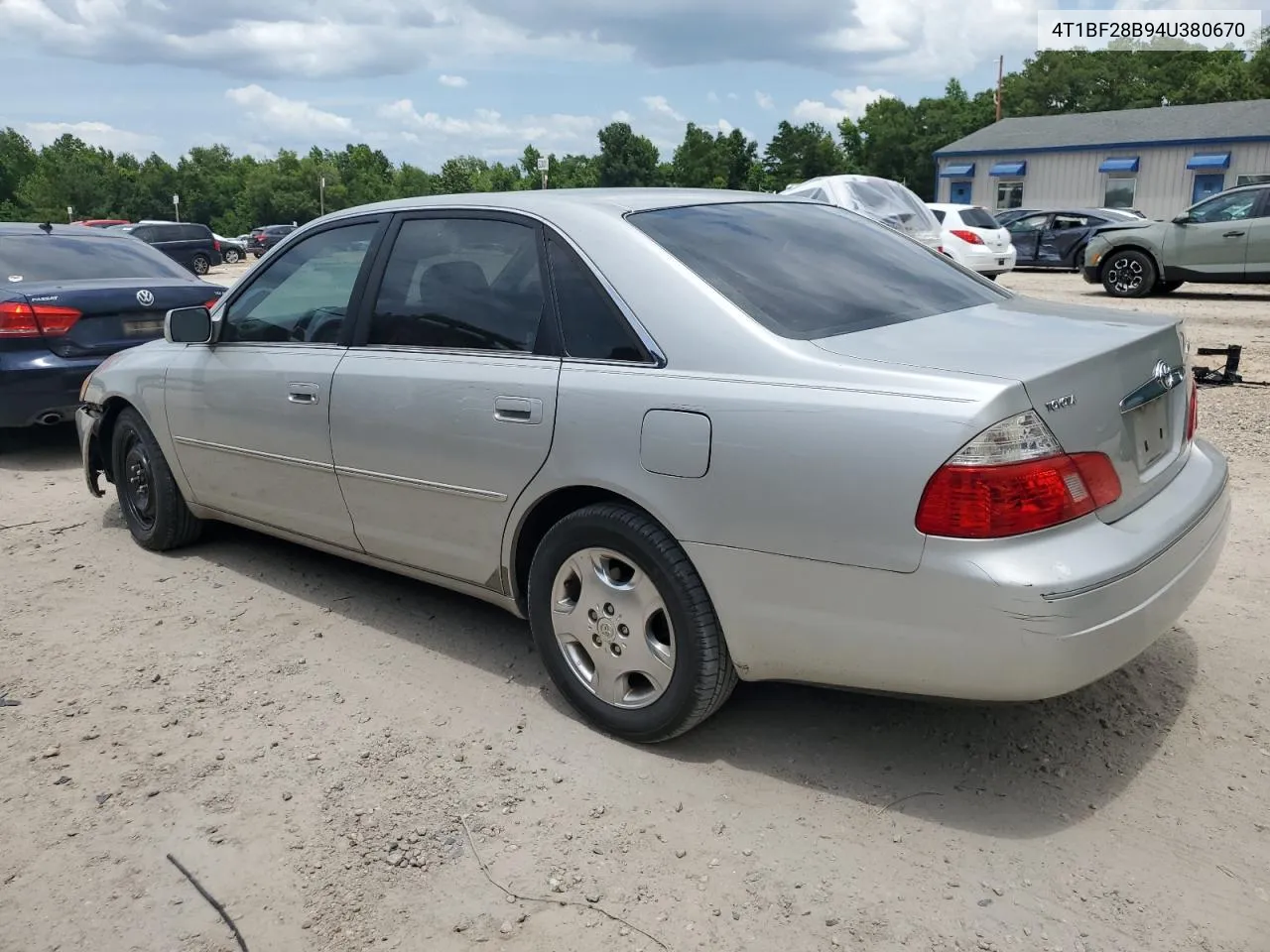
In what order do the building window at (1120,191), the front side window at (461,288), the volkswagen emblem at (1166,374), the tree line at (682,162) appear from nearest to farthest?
the volkswagen emblem at (1166,374), the front side window at (461,288), the building window at (1120,191), the tree line at (682,162)

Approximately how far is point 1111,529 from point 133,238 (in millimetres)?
8235

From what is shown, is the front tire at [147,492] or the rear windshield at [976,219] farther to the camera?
the rear windshield at [976,219]

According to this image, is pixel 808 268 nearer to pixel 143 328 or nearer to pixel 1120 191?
Result: pixel 143 328

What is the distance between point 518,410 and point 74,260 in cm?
596

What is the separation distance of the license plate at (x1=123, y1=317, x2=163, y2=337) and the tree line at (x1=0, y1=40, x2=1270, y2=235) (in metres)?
52.6

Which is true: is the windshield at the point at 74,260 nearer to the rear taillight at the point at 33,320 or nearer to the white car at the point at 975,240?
the rear taillight at the point at 33,320

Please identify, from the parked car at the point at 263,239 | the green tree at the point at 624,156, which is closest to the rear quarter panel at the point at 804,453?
the parked car at the point at 263,239

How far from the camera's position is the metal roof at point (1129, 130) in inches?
1550

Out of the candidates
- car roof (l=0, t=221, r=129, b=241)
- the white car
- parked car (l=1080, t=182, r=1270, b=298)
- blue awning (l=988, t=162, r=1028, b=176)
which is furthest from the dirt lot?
blue awning (l=988, t=162, r=1028, b=176)

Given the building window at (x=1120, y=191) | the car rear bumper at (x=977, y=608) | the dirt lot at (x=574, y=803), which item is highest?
the building window at (x=1120, y=191)

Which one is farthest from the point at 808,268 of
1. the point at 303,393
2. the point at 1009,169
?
the point at 1009,169

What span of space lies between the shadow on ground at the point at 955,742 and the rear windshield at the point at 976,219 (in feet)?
55.9

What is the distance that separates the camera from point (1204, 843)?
2.68 m

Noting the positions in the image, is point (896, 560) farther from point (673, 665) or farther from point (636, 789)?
point (636, 789)
